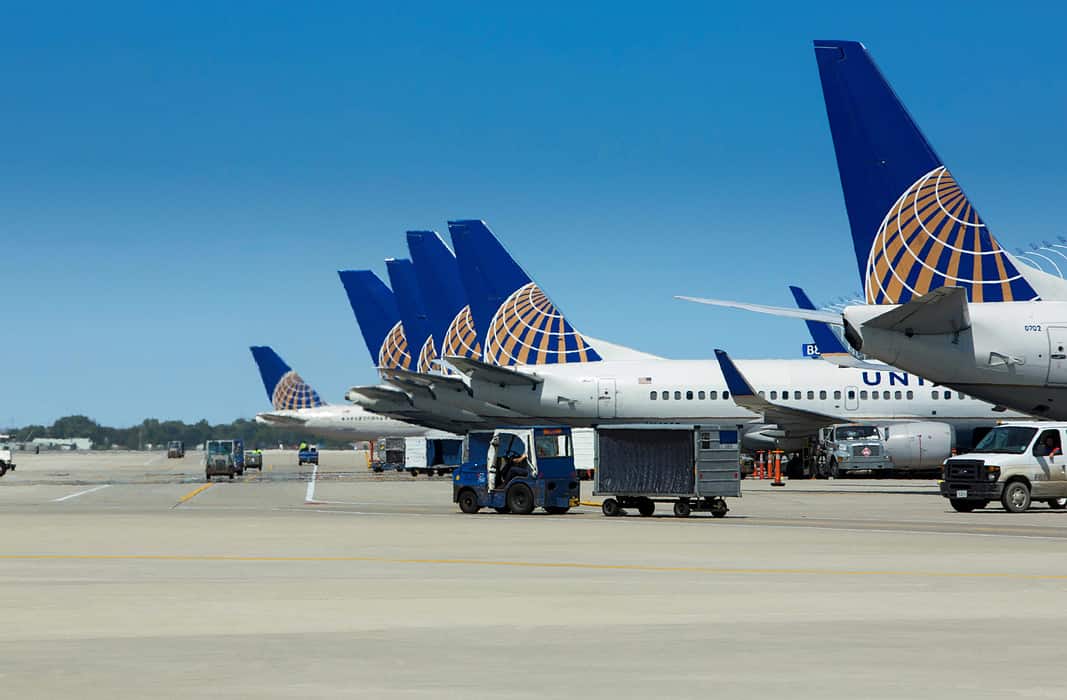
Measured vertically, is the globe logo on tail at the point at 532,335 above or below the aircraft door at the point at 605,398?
above

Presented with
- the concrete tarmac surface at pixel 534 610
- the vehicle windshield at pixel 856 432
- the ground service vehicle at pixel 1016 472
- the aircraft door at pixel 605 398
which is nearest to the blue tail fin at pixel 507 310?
the aircraft door at pixel 605 398

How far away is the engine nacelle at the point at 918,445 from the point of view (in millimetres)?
55406

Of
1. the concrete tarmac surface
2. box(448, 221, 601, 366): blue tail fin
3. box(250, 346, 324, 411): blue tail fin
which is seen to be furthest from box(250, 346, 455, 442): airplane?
the concrete tarmac surface

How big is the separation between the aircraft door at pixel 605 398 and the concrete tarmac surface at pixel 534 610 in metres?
30.8

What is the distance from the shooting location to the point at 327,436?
141 m

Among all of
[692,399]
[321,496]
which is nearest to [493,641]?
[321,496]

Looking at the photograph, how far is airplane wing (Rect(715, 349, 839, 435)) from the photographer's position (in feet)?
191

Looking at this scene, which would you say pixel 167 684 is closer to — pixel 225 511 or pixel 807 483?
pixel 225 511

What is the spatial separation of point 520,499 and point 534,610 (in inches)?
851

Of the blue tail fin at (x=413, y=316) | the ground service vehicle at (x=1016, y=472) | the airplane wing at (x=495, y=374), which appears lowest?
the ground service vehicle at (x=1016, y=472)

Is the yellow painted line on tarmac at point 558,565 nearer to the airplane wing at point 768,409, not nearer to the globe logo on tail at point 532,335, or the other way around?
the airplane wing at point 768,409

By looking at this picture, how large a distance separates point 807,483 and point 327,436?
277 feet

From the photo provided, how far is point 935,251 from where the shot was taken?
38.2m

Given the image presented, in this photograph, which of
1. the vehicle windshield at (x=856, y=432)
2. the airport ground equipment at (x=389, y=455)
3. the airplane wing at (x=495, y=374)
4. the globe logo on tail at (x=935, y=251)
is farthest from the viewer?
the airport ground equipment at (x=389, y=455)
